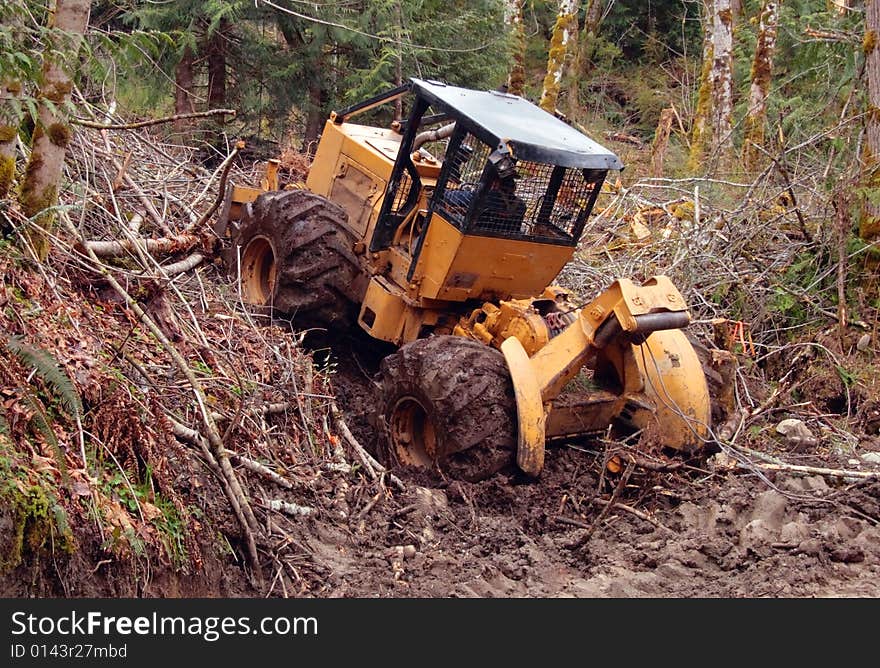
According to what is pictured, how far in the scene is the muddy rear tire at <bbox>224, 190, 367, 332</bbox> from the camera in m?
8.23

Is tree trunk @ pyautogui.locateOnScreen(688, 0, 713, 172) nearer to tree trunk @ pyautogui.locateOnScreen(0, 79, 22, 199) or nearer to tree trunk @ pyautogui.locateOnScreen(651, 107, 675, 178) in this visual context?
tree trunk @ pyautogui.locateOnScreen(651, 107, 675, 178)

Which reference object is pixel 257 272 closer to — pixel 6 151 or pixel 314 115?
pixel 6 151

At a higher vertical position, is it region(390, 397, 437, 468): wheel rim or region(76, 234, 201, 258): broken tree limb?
region(76, 234, 201, 258): broken tree limb

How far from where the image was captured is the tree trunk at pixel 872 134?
9.98 meters

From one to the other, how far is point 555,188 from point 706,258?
3643 mm

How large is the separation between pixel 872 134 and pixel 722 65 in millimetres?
6636

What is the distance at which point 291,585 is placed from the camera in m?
4.84

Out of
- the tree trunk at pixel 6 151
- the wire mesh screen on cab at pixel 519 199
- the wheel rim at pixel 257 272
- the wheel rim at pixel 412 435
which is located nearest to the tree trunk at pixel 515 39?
the wheel rim at pixel 257 272

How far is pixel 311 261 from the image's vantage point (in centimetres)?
823

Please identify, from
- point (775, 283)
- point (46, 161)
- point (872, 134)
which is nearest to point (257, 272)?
point (46, 161)

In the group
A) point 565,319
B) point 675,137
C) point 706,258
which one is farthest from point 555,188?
point 675,137

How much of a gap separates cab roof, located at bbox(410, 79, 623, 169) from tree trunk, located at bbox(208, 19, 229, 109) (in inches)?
285

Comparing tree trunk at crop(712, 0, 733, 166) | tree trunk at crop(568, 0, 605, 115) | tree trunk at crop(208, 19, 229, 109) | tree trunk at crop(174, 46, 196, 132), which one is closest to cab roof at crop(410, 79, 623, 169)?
tree trunk at crop(174, 46, 196, 132)

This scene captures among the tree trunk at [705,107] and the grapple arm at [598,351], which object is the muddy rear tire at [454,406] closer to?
the grapple arm at [598,351]
